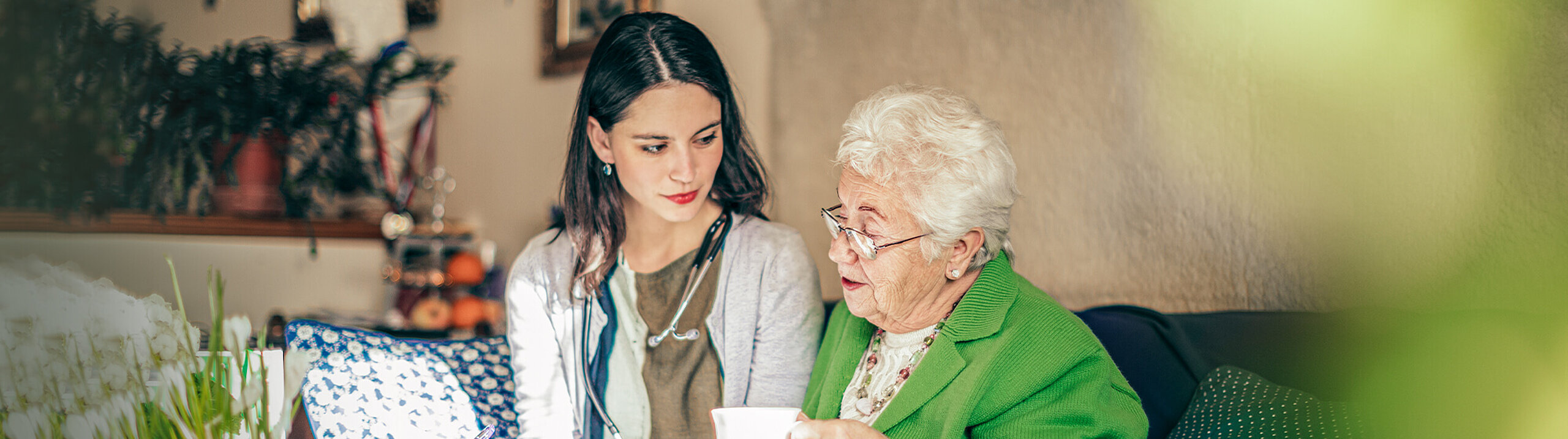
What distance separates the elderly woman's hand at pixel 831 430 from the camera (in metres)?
0.87

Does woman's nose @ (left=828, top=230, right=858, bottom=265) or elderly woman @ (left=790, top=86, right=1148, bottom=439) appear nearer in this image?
elderly woman @ (left=790, top=86, right=1148, bottom=439)

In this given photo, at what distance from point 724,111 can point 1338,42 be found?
89 centimetres

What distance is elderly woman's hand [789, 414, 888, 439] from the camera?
0.87m

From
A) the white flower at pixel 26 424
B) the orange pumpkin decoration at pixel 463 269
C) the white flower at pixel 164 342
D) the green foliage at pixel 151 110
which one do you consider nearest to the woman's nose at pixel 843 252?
the white flower at pixel 164 342

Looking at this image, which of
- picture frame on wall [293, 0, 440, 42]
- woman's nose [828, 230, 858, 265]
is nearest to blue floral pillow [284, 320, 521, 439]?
woman's nose [828, 230, 858, 265]

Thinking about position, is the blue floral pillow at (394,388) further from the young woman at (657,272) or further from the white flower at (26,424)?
the white flower at (26,424)

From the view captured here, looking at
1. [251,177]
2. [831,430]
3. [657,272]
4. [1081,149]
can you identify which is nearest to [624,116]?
[657,272]

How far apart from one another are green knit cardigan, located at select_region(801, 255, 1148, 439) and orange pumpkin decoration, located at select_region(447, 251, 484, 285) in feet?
5.50

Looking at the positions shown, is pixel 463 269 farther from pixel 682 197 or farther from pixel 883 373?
pixel 883 373

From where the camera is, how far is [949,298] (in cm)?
119

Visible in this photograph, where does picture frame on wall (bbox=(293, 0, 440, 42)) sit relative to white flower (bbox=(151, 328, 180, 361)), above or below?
above

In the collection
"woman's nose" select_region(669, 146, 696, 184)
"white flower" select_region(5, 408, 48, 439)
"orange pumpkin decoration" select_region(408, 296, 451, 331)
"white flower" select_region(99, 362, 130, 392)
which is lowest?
"orange pumpkin decoration" select_region(408, 296, 451, 331)

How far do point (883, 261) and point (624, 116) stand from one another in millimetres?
515

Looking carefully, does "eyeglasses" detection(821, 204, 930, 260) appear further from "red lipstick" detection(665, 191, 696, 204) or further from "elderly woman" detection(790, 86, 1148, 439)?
"red lipstick" detection(665, 191, 696, 204)
